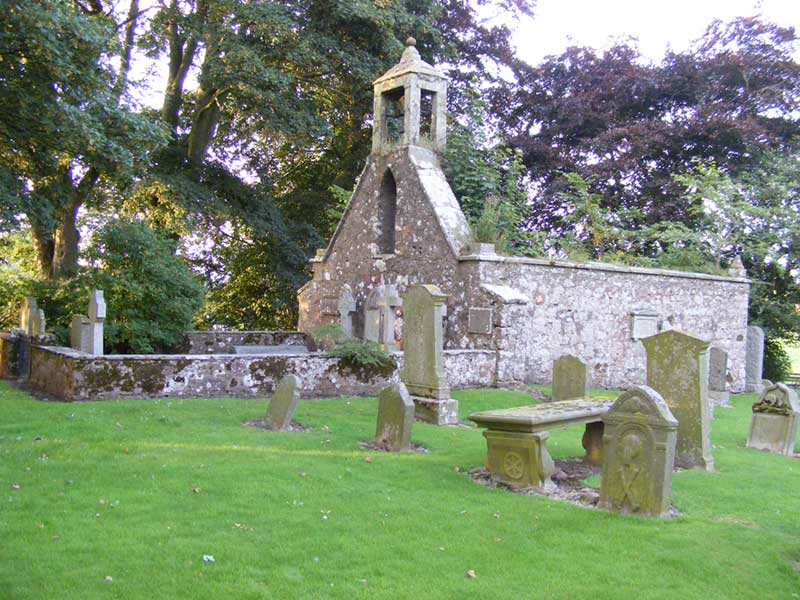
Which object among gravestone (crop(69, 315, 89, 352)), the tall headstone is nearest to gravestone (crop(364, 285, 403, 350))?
the tall headstone

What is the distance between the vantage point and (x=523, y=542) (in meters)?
5.50

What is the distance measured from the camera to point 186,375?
35.8 ft

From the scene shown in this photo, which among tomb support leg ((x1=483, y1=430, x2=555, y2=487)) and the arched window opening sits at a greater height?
the arched window opening

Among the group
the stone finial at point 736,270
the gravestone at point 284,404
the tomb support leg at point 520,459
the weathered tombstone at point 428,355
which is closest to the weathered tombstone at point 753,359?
the stone finial at point 736,270

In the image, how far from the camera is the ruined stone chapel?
14.3 m

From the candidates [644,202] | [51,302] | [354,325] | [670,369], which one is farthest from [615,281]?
[51,302]

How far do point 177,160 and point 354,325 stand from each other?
8.83 m

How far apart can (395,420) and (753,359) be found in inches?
556

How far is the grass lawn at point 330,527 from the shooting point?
464 centimetres

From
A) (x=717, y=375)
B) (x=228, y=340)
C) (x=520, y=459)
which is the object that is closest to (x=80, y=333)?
(x=228, y=340)

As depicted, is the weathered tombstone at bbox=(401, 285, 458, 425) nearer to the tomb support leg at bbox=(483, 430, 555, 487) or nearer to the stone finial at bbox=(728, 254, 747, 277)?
the tomb support leg at bbox=(483, 430, 555, 487)

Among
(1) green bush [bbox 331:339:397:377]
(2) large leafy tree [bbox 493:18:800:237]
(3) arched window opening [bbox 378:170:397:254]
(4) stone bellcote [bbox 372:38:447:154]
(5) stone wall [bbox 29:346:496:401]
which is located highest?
(2) large leafy tree [bbox 493:18:800:237]

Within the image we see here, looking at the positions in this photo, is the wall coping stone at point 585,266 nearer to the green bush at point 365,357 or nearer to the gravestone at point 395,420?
the green bush at point 365,357

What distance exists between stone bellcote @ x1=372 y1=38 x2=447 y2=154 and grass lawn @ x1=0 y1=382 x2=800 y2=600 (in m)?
9.89
